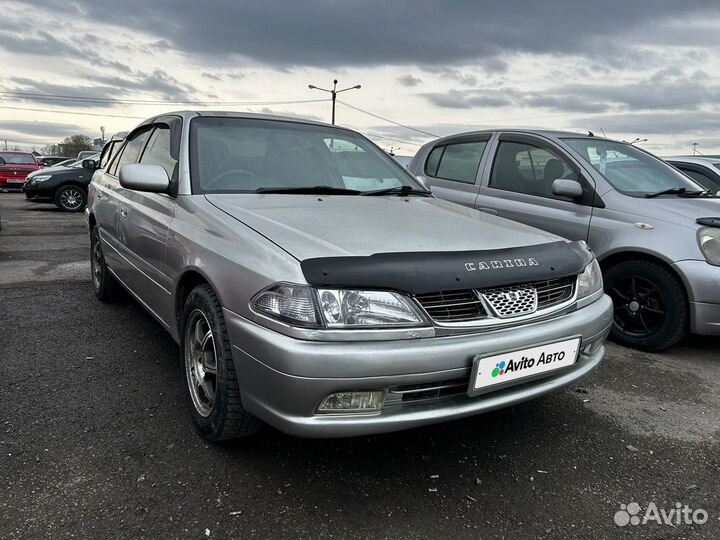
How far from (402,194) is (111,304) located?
2.86 metres

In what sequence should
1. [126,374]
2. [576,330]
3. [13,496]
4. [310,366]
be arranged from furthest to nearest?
[126,374]
[576,330]
[13,496]
[310,366]

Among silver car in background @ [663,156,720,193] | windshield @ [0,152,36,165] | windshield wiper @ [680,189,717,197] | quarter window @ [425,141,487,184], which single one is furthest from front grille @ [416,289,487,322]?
windshield @ [0,152,36,165]

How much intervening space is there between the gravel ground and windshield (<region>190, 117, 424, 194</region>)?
48.4 inches

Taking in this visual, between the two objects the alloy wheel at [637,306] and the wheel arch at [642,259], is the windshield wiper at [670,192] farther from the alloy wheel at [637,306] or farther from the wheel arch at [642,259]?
the alloy wheel at [637,306]

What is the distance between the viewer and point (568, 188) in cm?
401

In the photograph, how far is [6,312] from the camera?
4.18 m

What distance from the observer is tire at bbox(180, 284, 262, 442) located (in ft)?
6.82

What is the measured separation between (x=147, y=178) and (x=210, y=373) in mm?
1080

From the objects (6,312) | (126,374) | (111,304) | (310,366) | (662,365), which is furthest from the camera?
(111,304)

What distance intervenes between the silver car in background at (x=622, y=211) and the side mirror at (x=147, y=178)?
2910 millimetres

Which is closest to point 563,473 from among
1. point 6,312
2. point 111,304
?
point 111,304

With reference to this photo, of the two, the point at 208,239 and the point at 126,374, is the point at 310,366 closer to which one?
the point at 208,239

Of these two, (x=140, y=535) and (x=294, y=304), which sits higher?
(x=294, y=304)

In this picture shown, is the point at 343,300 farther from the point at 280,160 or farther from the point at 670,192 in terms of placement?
the point at 670,192
